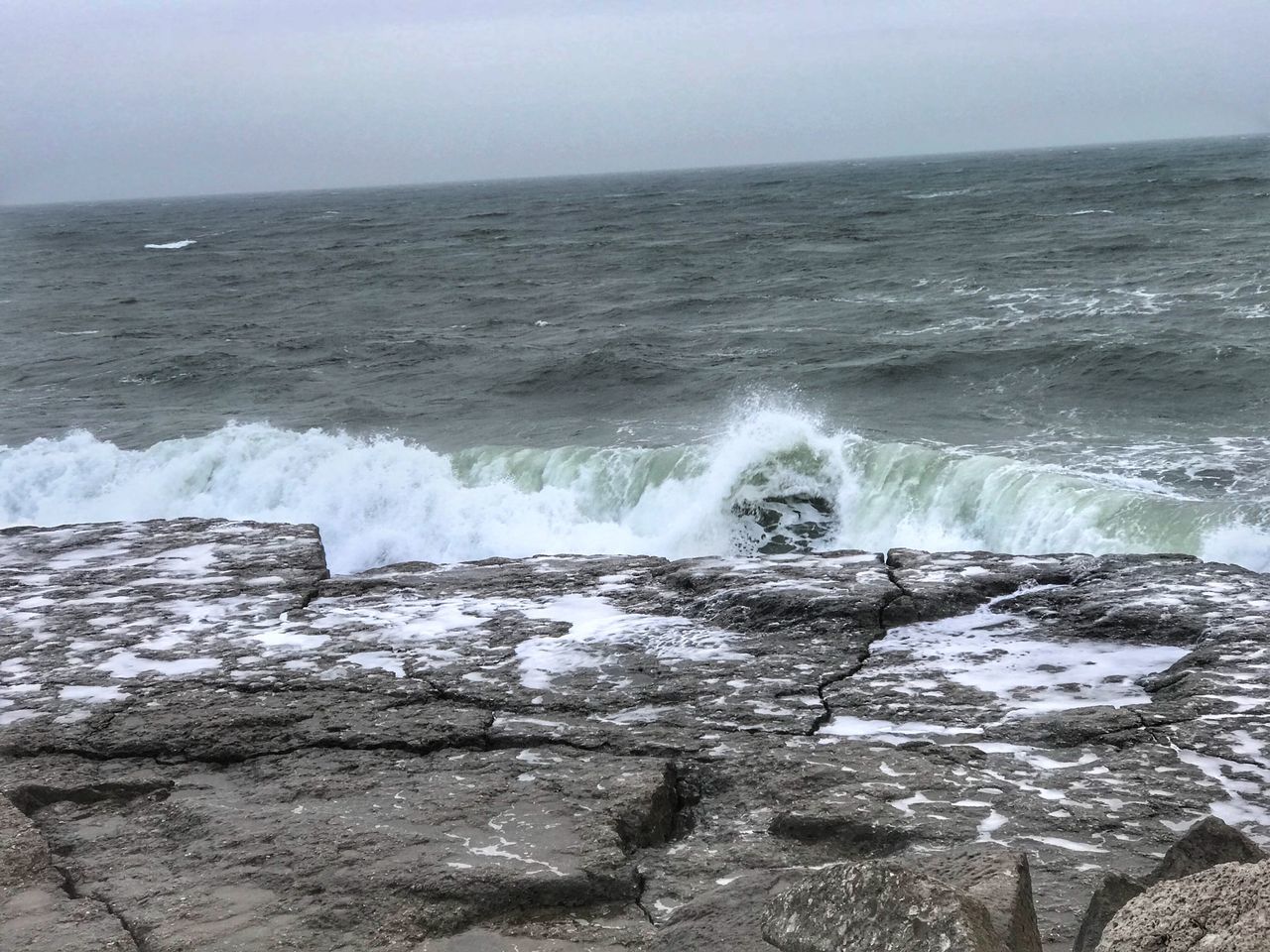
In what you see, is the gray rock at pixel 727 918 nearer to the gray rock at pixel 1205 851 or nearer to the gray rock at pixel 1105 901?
the gray rock at pixel 1105 901

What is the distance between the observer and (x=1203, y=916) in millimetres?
1831

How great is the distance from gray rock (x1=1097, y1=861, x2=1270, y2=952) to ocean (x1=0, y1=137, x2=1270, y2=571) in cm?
739

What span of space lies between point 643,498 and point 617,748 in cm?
745

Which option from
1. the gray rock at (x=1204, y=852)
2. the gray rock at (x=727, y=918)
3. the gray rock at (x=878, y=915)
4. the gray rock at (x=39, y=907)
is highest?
the gray rock at (x=878, y=915)

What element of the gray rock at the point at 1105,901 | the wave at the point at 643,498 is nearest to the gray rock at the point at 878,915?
the gray rock at the point at 1105,901

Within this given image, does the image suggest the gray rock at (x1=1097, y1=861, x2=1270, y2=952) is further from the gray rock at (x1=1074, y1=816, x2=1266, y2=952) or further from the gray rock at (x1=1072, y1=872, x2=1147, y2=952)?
the gray rock at (x1=1074, y1=816, x2=1266, y2=952)

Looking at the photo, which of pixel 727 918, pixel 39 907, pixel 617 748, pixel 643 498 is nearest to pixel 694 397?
pixel 643 498

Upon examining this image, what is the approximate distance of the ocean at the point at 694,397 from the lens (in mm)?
10398

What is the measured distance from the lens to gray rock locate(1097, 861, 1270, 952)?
5.78 ft

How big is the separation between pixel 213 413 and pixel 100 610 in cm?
1170

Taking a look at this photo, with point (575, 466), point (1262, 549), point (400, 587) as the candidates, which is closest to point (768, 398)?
point (575, 466)

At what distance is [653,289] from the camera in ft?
84.2

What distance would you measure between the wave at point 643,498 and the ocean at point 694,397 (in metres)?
0.03

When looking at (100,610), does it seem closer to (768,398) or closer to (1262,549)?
(1262,549)
